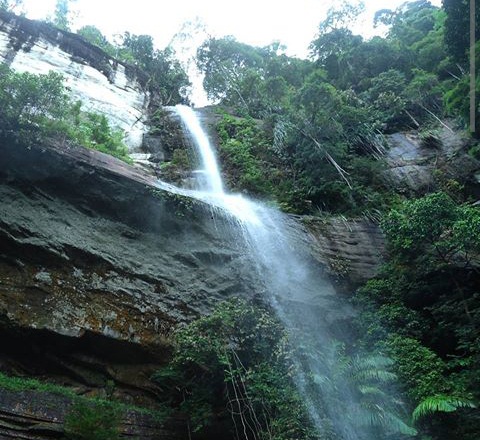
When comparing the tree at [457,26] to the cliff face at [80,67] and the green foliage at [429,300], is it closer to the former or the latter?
the green foliage at [429,300]

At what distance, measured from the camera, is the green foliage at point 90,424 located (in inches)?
221

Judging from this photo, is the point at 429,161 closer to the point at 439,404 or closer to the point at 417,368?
the point at 417,368

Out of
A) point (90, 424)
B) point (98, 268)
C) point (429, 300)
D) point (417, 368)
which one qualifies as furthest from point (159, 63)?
point (90, 424)

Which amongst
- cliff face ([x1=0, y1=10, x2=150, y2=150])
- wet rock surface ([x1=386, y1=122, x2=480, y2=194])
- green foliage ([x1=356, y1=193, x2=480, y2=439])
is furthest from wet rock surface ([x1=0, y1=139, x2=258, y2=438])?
cliff face ([x1=0, y1=10, x2=150, y2=150])

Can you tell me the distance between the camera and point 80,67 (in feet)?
66.3

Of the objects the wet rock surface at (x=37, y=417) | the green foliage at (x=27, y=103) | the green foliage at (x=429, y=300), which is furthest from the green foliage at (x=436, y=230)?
the green foliage at (x=27, y=103)

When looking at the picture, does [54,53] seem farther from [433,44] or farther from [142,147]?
[433,44]

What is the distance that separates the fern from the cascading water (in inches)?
40.1

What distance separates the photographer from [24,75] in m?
9.59

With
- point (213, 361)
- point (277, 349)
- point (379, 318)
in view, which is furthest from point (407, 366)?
point (213, 361)

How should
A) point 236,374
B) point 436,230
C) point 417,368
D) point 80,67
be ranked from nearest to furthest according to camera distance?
point 236,374, point 417,368, point 436,230, point 80,67

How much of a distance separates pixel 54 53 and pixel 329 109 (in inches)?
509

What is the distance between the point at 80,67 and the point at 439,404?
19687 millimetres

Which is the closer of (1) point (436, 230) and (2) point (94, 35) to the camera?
(1) point (436, 230)
